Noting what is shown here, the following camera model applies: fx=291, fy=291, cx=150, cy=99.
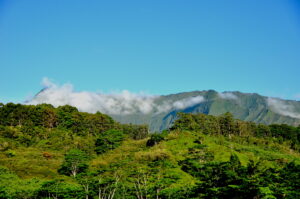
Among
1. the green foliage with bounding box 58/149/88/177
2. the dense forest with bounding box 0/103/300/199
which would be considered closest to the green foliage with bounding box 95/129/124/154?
the dense forest with bounding box 0/103/300/199

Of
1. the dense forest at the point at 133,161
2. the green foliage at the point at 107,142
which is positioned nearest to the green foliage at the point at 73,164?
the dense forest at the point at 133,161

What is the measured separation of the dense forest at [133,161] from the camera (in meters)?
34.2

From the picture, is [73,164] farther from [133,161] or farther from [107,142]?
[107,142]

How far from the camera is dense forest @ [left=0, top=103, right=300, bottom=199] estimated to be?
112 ft

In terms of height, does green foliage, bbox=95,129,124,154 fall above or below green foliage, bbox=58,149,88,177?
above

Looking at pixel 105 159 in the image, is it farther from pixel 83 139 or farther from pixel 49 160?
pixel 83 139

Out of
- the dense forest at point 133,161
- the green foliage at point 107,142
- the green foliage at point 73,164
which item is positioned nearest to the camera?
the dense forest at point 133,161

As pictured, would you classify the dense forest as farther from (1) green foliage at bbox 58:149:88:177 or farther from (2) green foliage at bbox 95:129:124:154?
(2) green foliage at bbox 95:129:124:154

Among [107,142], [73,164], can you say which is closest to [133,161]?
[73,164]

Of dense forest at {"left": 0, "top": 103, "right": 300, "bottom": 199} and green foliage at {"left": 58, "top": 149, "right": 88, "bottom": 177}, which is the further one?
green foliage at {"left": 58, "top": 149, "right": 88, "bottom": 177}

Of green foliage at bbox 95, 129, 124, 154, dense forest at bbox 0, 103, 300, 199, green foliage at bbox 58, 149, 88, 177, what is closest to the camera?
dense forest at bbox 0, 103, 300, 199

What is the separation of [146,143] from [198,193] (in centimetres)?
4461

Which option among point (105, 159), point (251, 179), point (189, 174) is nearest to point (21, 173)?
point (105, 159)

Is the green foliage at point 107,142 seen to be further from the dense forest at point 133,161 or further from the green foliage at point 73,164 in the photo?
the green foliage at point 73,164
